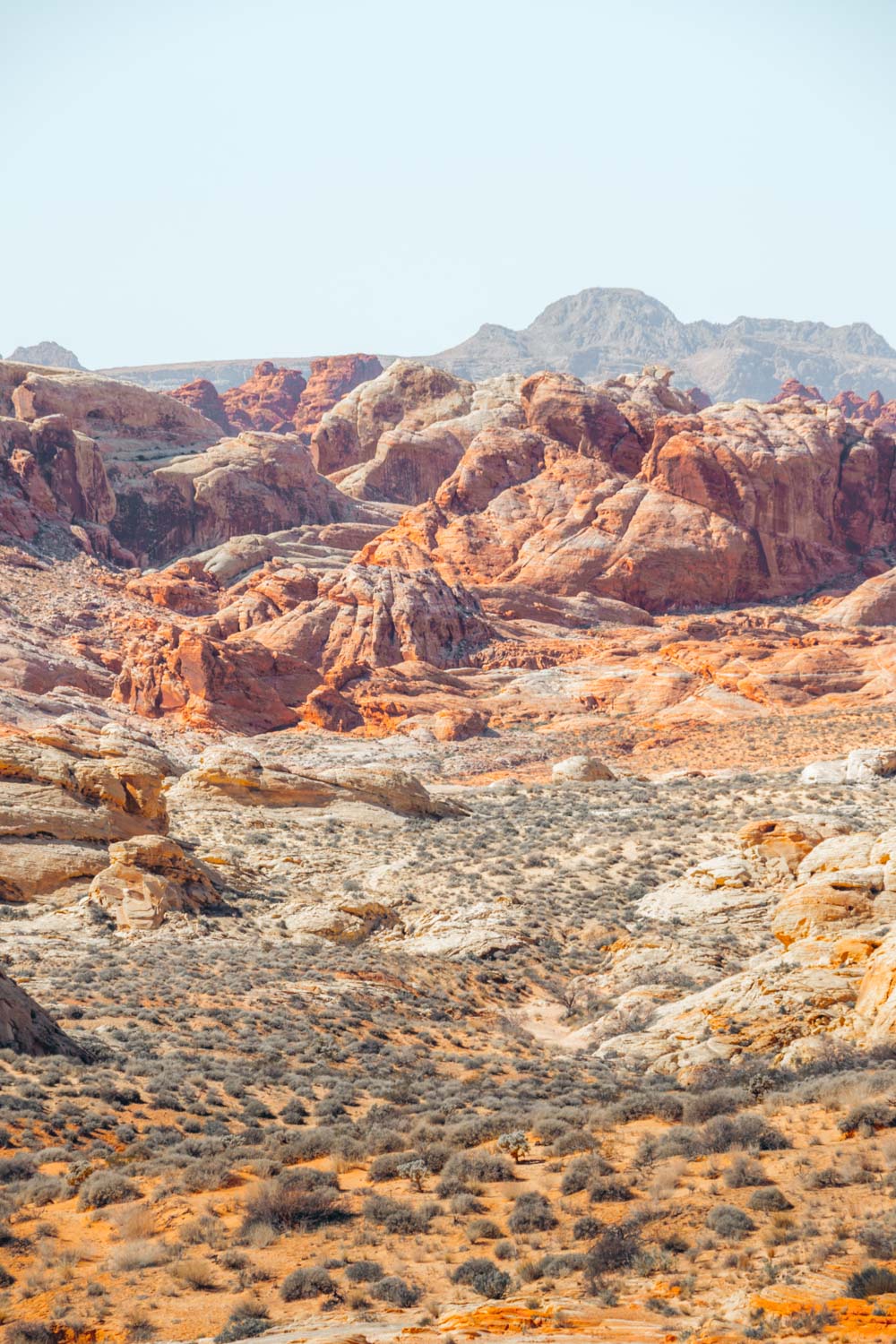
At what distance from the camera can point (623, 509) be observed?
98.2m

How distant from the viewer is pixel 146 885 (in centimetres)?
2714

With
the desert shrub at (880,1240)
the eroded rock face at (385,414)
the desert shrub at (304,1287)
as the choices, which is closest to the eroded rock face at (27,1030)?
the desert shrub at (304,1287)

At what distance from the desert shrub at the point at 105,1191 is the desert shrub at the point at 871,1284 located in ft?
26.2

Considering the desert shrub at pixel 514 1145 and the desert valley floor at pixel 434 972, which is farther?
the desert shrub at pixel 514 1145

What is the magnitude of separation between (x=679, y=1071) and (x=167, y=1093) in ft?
26.3

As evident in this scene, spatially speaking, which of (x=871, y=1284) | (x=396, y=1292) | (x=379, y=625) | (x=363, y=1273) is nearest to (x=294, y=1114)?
(x=363, y=1273)

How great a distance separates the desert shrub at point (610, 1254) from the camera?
10250 mm

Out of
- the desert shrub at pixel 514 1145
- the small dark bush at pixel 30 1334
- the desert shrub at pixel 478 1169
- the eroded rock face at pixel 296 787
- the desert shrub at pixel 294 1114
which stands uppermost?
the small dark bush at pixel 30 1334

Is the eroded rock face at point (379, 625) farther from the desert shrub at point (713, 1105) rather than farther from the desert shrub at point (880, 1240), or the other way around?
the desert shrub at point (880, 1240)

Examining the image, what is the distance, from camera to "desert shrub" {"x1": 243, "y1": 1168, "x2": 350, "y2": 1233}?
11.9 meters

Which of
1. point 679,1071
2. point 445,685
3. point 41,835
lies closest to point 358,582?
point 445,685

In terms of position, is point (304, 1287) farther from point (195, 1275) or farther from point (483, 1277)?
point (483, 1277)

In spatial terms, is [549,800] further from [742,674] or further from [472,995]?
[742,674]

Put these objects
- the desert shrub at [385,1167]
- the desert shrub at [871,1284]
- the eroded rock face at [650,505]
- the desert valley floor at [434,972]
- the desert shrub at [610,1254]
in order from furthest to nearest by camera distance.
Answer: the eroded rock face at [650,505], the desert shrub at [385,1167], the desert valley floor at [434,972], the desert shrub at [610,1254], the desert shrub at [871,1284]
